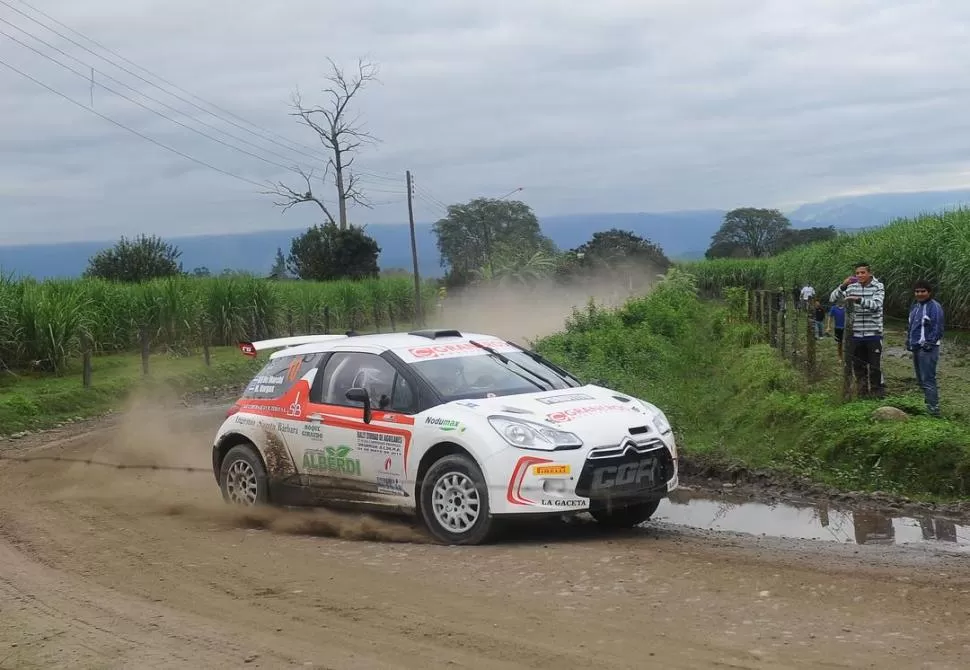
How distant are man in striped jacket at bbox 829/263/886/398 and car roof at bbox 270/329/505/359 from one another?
5790 mm

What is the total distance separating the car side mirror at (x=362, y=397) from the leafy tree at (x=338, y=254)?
57230mm

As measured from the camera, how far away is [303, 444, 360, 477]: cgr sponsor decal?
355 inches

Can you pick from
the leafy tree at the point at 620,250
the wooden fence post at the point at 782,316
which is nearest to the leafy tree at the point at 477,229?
the leafy tree at the point at 620,250

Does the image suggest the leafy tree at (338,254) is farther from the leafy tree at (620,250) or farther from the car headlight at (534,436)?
the car headlight at (534,436)

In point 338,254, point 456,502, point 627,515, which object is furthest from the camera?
point 338,254

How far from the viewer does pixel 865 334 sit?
44.3ft

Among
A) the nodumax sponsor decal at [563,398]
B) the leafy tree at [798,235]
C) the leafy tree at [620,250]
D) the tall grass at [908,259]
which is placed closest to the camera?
the nodumax sponsor decal at [563,398]

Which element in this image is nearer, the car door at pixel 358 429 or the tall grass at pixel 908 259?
the car door at pixel 358 429

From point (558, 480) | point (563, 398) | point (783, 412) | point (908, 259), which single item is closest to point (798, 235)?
point (908, 259)

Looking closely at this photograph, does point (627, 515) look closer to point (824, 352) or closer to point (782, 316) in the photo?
point (782, 316)

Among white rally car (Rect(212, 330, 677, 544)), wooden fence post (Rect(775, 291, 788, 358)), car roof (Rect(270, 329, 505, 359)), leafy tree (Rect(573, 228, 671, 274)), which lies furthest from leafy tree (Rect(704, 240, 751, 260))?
white rally car (Rect(212, 330, 677, 544))

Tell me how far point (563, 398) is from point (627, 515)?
3.92 feet

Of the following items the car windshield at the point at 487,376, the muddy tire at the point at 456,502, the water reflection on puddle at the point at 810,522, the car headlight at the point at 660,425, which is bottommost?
the water reflection on puddle at the point at 810,522

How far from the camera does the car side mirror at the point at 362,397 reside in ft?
29.0
